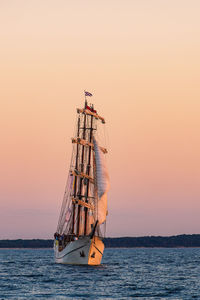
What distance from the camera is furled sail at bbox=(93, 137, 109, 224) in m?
89.1

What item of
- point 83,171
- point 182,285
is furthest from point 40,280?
point 83,171

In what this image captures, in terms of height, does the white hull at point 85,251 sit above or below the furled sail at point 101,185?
below

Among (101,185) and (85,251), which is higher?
(101,185)

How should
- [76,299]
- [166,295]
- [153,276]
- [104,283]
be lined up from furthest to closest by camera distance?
[153,276] < [104,283] < [166,295] < [76,299]

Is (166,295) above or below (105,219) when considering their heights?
below

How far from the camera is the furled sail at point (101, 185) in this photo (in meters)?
89.1

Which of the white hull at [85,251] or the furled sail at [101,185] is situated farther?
the furled sail at [101,185]

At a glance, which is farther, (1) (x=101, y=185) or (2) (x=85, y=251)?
(1) (x=101, y=185)

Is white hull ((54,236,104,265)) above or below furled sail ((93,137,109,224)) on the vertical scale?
below

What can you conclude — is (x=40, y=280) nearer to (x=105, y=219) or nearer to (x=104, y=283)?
(x=104, y=283)

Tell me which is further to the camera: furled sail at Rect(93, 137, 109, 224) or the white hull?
furled sail at Rect(93, 137, 109, 224)

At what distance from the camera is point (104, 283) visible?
66.4 m

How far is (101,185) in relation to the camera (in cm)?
8912

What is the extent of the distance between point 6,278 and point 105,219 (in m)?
20.4
